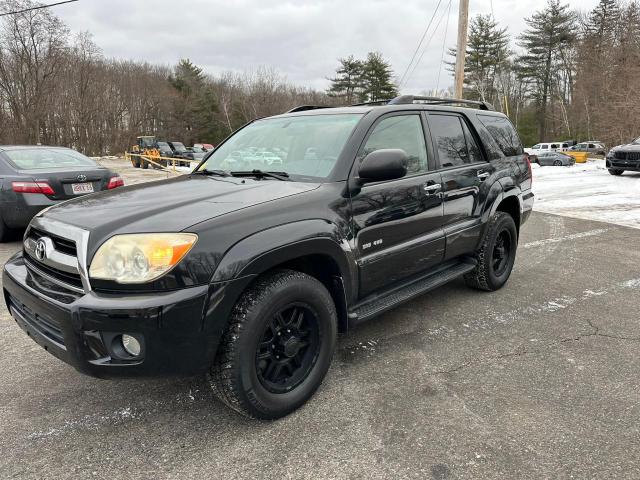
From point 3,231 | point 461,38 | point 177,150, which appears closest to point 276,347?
point 3,231

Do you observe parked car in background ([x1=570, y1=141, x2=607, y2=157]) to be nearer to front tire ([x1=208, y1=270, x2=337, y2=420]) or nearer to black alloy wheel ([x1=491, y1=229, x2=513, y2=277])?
black alloy wheel ([x1=491, y1=229, x2=513, y2=277])

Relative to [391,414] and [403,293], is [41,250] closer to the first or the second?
[391,414]

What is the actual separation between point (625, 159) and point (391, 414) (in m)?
16.1

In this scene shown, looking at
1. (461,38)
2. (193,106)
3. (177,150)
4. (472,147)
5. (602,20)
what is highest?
(602,20)

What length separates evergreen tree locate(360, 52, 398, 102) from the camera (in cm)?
5506

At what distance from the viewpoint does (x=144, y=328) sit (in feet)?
6.50

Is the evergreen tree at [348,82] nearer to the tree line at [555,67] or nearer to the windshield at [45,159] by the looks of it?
the tree line at [555,67]

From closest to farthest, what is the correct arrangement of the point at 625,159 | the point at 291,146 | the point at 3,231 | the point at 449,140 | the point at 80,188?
the point at 291,146 < the point at 449,140 < the point at 80,188 < the point at 3,231 < the point at 625,159

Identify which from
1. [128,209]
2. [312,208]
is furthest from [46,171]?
[312,208]

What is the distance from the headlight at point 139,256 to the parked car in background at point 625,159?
16654 millimetres

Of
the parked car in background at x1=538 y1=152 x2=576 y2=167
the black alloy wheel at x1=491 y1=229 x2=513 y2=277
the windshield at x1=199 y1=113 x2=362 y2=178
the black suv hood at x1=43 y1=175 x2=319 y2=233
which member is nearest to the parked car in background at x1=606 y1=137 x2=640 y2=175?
the parked car in background at x1=538 y1=152 x2=576 y2=167

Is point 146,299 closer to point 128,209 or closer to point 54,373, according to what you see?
point 128,209

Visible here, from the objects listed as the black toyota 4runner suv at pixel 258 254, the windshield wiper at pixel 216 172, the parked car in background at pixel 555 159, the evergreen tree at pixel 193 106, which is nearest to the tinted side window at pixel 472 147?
the black toyota 4runner suv at pixel 258 254

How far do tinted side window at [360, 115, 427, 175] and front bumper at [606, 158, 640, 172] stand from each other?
47.7 feet
